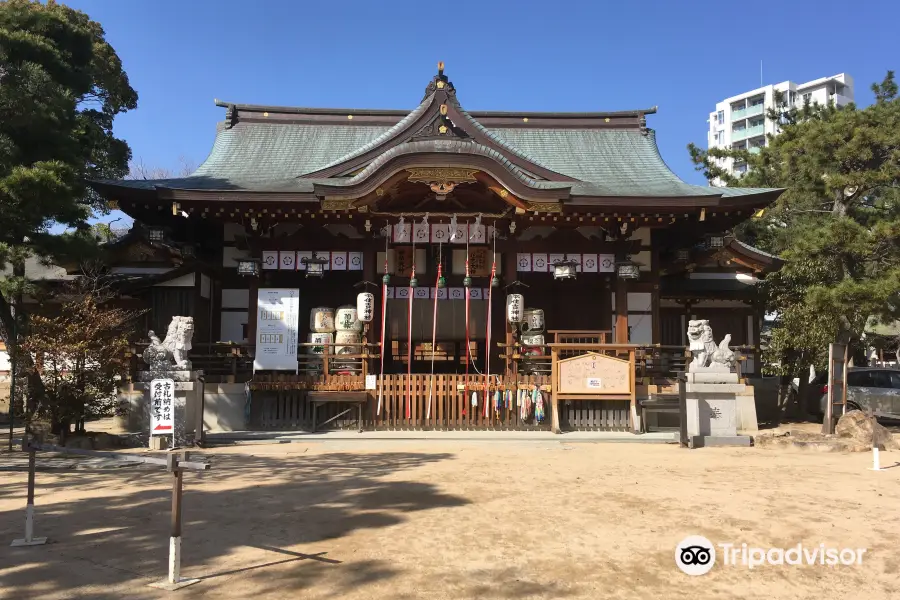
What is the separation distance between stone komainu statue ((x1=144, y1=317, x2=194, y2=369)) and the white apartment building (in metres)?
71.2

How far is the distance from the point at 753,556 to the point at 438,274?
33.1 ft

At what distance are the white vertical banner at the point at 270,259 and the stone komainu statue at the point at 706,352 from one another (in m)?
8.99

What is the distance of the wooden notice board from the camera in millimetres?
12188

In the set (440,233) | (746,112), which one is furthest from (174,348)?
(746,112)

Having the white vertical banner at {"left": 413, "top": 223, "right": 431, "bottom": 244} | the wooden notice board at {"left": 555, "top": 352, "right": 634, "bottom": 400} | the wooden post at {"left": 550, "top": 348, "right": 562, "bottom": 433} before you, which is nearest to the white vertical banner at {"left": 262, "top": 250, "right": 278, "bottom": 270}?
the white vertical banner at {"left": 413, "top": 223, "right": 431, "bottom": 244}

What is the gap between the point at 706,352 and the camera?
11.1 m

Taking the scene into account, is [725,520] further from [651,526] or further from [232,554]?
[232,554]

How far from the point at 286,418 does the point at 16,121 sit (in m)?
7.16

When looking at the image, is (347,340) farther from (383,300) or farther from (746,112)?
(746,112)

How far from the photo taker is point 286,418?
42.2 ft

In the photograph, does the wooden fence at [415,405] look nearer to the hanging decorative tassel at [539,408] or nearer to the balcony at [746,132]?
the hanging decorative tassel at [539,408]

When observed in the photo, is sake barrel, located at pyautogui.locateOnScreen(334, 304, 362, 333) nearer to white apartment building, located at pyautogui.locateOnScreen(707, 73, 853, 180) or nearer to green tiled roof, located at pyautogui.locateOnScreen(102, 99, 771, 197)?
green tiled roof, located at pyautogui.locateOnScreen(102, 99, 771, 197)

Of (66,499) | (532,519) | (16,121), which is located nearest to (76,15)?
(16,121)

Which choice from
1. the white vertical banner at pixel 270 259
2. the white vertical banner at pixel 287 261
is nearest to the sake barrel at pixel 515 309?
the white vertical banner at pixel 287 261
